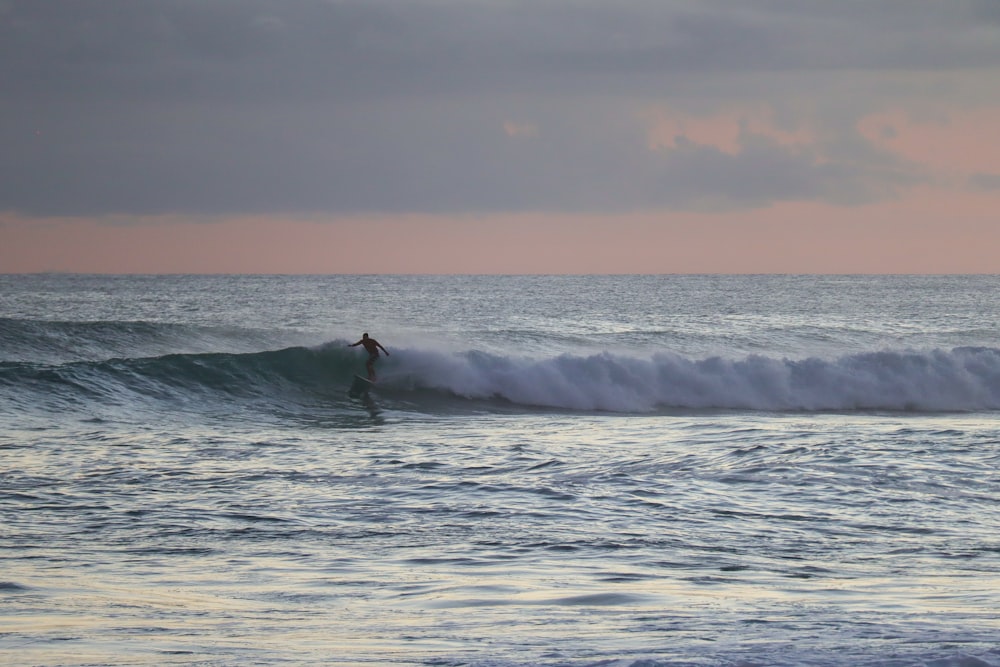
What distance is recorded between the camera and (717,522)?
9164 mm

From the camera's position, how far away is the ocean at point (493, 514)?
5.96m

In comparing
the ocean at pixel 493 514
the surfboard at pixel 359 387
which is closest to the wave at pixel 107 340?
the ocean at pixel 493 514

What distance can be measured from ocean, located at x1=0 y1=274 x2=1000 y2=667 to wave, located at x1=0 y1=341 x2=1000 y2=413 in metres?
0.08

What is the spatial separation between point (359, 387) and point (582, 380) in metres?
4.93

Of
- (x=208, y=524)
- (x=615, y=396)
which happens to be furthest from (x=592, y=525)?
(x=615, y=396)

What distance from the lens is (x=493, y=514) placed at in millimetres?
9523

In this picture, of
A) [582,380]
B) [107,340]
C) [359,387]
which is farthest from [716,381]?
[107,340]

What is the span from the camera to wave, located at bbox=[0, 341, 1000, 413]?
2148cm

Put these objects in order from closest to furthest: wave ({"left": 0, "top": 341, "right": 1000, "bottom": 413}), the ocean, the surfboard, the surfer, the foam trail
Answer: the ocean, wave ({"left": 0, "top": 341, "right": 1000, "bottom": 413}), the surfboard, the foam trail, the surfer

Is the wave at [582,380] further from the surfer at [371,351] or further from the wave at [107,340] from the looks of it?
the wave at [107,340]

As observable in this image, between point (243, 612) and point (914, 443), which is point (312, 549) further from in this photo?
point (914, 443)

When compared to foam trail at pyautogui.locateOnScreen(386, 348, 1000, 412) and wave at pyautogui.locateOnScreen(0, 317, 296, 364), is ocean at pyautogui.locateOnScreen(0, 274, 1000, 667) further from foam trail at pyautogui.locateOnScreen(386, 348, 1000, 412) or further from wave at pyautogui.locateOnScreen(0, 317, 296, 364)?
wave at pyautogui.locateOnScreen(0, 317, 296, 364)

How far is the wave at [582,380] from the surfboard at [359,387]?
206 millimetres

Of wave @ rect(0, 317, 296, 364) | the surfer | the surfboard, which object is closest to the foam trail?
the surfer
